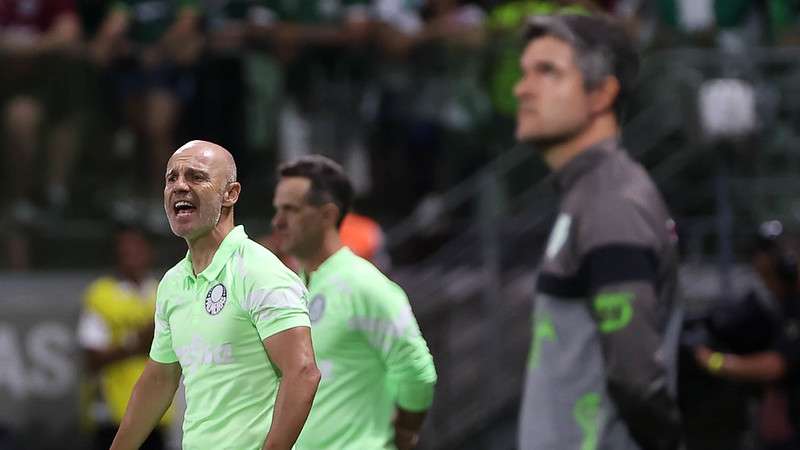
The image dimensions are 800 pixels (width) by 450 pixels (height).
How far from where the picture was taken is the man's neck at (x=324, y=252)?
6.28 m

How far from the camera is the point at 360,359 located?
19.9 feet

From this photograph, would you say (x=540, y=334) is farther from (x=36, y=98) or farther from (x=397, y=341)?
(x=36, y=98)

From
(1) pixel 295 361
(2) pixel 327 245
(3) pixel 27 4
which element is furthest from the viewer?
(3) pixel 27 4

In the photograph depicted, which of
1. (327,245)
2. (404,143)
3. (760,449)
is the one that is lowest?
(760,449)

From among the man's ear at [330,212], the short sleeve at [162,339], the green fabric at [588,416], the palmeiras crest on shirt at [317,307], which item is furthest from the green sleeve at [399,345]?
the short sleeve at [162,339]

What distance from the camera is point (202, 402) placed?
4.76 m

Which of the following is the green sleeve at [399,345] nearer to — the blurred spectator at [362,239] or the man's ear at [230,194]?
the man's ear at [230,194]

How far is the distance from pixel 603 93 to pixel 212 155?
1.63 m

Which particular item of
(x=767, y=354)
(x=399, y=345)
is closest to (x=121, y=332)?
(x=767, y=354)

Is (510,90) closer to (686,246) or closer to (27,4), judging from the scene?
(686,246)

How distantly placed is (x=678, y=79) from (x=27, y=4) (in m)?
4.75

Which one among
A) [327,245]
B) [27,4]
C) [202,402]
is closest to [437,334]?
[27,4]

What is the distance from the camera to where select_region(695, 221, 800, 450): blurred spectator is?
9047 mm

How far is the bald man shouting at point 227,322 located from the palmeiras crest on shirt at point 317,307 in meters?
1.26
